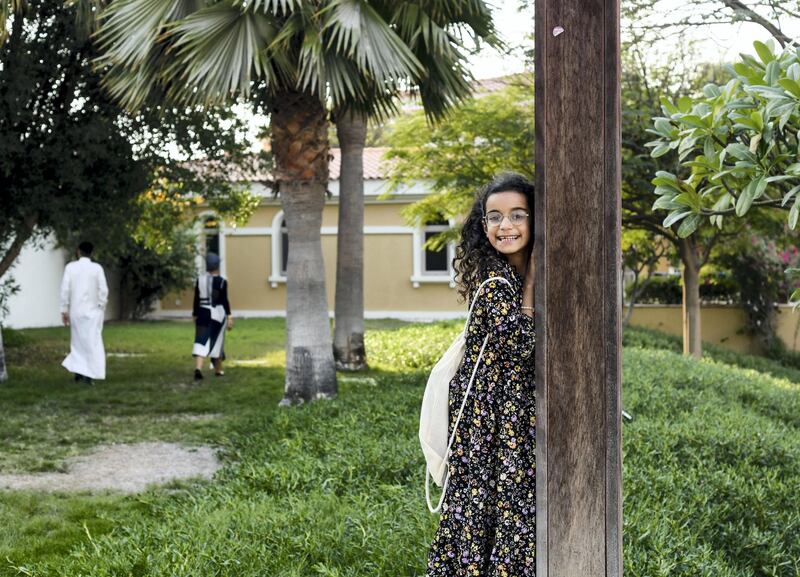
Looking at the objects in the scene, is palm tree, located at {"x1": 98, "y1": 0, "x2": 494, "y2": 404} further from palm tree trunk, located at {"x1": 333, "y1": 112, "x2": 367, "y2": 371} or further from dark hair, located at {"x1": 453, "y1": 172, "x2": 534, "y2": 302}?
dark hair, located at {"x1": 453, "y1": 172, "x2": 534, "y2": 302}

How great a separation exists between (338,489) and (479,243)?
3012 millimetres

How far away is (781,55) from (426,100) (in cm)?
691

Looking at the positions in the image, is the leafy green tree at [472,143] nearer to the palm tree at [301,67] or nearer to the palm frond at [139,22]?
the palm tree at [301,67]

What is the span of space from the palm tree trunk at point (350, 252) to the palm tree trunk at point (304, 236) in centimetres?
327

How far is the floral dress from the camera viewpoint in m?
2.88

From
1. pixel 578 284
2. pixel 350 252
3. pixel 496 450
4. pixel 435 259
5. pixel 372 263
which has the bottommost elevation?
pixel 496 450

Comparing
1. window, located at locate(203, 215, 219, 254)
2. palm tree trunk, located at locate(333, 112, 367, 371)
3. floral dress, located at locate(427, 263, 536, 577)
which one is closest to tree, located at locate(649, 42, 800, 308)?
floral dress, located at locate(427, 263, 536, 577)

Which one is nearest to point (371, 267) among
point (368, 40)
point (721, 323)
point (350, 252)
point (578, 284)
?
point (721, 323)

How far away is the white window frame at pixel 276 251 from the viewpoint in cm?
2656

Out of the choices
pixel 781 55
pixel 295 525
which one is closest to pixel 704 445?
pixel 295 525

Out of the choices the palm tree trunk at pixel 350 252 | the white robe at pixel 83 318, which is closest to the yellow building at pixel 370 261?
the palm tree trunk at pixel 350 252

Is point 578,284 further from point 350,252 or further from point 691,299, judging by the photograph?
point 691,299

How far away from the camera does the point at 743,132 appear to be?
3.88 meters

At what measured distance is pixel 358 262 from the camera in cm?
1348
